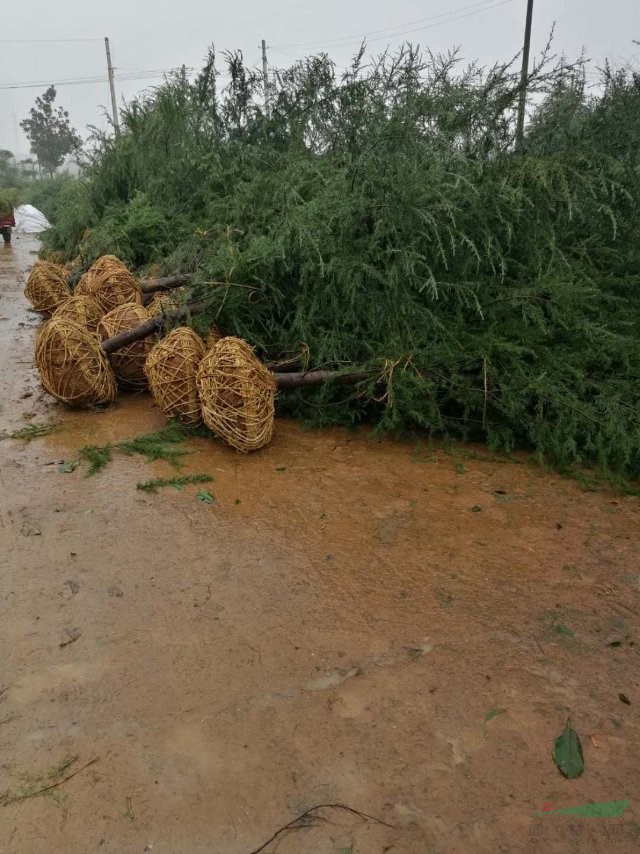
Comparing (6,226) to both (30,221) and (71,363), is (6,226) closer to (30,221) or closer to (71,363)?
(30,221)

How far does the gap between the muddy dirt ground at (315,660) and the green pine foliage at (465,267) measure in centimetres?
74

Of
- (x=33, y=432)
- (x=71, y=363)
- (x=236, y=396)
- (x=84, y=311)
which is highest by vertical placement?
(x=84, y=311)

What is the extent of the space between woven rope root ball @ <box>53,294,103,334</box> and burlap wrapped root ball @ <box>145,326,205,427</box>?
76.9 inches

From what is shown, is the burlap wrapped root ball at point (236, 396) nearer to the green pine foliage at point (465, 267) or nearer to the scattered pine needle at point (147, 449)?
the scattered pine needle at point (147, 449)

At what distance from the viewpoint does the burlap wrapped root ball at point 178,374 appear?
17.2ft

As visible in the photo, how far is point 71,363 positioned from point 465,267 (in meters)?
3.56

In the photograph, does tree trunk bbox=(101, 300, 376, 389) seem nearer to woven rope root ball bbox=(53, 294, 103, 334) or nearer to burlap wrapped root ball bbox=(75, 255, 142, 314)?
Result: woven rope root ball bbox=(53, 294, 103, 334)

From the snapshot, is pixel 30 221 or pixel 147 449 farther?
pixel 30 221

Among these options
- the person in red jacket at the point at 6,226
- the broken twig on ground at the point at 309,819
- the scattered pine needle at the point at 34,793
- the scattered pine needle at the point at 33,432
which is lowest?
the broken twig on ground at the point at 309,819

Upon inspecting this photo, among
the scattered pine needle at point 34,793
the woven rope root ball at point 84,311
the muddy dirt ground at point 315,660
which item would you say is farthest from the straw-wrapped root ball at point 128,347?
the scattered pine needle at point 34,793

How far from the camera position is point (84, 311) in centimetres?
695

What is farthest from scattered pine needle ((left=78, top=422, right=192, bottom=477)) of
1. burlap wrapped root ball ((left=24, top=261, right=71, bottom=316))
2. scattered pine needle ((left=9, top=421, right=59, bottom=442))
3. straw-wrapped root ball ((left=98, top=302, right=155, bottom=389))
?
burlap wrapped root ball ((left=24, top=261, right=71, bottom=316))

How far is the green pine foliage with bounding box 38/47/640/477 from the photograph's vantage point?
16.4 feet

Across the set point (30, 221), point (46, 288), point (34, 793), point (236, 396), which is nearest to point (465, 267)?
point (236, 396)
